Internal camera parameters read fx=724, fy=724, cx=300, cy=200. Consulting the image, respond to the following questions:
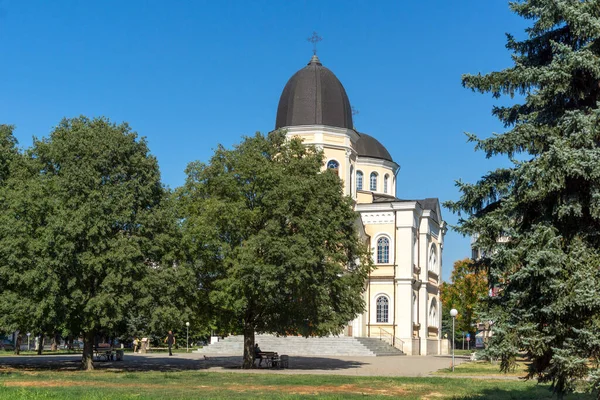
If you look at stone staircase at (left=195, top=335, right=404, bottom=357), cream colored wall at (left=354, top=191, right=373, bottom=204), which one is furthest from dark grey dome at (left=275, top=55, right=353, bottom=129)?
stone staircase at (left=195, top=335, right=404, bottom=357)

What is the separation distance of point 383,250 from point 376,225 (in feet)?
6.51

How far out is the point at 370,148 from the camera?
62.8 m

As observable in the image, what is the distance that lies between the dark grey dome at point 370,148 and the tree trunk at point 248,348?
30.1 meters

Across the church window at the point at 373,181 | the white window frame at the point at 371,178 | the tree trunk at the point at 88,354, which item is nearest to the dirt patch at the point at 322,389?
the tree trunk at the point at 88,354

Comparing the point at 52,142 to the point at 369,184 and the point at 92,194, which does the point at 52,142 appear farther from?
the point at 369,184

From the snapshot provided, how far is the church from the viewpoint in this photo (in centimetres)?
5238

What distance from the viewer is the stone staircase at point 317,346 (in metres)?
46.3

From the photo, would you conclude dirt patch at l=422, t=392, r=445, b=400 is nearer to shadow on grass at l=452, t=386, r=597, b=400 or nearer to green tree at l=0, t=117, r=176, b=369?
shadow on grass at l=452, t=386, r=597, b=400

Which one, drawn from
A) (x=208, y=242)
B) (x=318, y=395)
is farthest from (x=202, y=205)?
(x=318, y=395)

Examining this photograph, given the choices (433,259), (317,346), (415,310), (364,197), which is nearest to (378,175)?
(364,197)

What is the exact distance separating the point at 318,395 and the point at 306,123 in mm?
35272

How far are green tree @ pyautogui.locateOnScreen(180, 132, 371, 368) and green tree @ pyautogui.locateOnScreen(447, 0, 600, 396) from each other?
17.2 m

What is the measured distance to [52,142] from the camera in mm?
29625

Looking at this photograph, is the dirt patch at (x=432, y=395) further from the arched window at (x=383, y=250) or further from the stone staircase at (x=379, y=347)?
the arched window at (x=383, y=250)
